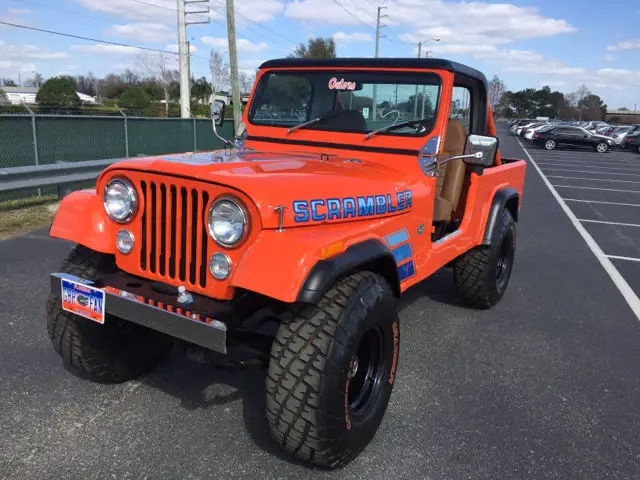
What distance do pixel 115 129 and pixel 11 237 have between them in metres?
5.28

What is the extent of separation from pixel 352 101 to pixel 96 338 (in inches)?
91.3

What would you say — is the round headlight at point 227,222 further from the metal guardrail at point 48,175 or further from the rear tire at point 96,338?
the metal guardrail at point 48,175

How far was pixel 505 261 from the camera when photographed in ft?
16.7

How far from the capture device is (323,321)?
2.30 m

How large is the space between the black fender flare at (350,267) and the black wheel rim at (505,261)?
2.42 metres

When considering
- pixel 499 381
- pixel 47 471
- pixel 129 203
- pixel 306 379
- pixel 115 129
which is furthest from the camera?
pixel 115 129

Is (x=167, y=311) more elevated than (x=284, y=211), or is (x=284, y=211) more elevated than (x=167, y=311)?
(x=284, y=211)

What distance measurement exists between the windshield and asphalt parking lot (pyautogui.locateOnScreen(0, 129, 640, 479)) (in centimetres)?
162

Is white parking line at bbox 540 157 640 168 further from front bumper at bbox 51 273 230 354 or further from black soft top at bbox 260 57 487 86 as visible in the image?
front bumper at bbox 51 273 230 354

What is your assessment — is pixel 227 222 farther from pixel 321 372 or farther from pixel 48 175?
pixel 48 175

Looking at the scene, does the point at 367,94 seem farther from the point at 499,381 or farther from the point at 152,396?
the point at 152,396

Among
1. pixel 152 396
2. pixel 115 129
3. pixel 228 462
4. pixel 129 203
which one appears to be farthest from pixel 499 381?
pixel 115 129

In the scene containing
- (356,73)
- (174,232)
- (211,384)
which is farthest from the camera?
(356,73)

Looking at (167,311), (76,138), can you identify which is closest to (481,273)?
(167,311)
